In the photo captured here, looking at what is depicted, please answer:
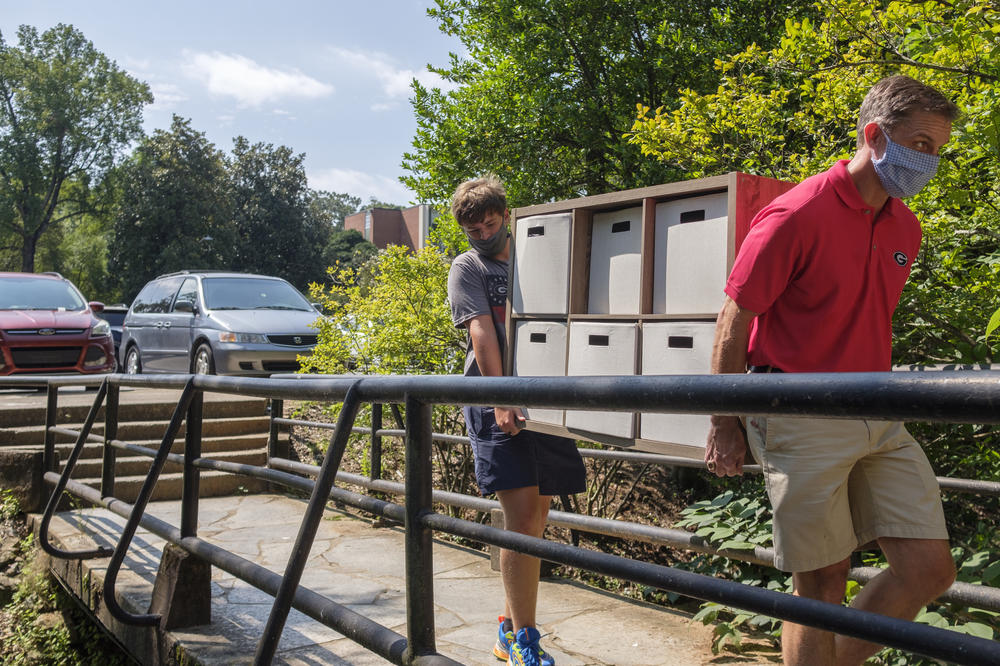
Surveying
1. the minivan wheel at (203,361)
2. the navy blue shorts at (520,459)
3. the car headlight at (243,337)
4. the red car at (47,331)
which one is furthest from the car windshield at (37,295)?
the navy blue shorts at (520,459)

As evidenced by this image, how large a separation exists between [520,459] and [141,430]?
6126mm

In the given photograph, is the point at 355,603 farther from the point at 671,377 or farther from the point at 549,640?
the point at 671,377

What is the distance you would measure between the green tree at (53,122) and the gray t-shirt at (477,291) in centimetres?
4761

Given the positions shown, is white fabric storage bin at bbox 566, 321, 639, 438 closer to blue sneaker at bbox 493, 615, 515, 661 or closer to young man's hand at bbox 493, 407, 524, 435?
young man's hand at bbox 493, 407, 524, 435

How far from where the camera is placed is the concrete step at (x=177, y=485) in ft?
24.2

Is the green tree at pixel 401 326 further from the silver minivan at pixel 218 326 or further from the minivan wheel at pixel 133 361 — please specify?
the minivan wheel at pixel 133 361

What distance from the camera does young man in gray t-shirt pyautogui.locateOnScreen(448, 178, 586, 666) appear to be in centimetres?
314

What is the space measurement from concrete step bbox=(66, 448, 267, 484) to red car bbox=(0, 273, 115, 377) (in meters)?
3.96

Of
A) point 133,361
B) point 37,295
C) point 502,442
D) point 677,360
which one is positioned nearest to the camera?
point 677,360

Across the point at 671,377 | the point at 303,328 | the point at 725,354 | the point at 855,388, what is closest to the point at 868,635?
the point at 855,388

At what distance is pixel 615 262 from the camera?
299 cm

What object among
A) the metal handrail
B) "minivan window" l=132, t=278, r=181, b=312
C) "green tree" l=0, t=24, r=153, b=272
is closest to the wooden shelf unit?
the metal handrail

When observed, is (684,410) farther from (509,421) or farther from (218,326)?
(218,326)

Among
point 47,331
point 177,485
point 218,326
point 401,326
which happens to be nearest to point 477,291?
point 401,326
